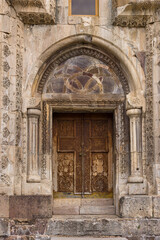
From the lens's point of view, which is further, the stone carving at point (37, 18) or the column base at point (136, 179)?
the stone carving at point (37, 18)

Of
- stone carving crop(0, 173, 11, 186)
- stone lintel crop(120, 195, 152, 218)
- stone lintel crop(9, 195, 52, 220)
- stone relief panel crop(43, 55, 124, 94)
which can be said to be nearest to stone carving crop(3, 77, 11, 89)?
stone relief panel crop(43, 55, 124, 94)

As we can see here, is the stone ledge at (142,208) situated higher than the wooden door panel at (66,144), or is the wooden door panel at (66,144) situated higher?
the wooden door panel at (66,144)

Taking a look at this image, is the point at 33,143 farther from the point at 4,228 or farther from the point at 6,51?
the point at 6,51

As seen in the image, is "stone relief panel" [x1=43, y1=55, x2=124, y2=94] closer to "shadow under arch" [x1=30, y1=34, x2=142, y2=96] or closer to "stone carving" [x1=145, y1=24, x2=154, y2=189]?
"shadow under arch" [x1=30, y1=34, x2=142, y2=96]

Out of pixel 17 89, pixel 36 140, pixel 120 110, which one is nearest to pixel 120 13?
pixel 120 110

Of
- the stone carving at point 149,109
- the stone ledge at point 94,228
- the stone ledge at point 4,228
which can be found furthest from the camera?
the stone carving at point 149,109

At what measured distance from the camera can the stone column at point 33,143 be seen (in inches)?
349

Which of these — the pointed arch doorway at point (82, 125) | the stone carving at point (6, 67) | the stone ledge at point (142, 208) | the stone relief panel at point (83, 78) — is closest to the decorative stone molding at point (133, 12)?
the pointed arch doorway at point (82, 125)

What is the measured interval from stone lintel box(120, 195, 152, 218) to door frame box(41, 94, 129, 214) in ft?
2.33

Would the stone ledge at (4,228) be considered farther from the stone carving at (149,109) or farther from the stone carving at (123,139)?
the stone carving at (149,109)

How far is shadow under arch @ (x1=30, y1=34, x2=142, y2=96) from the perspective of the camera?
911 centimetres

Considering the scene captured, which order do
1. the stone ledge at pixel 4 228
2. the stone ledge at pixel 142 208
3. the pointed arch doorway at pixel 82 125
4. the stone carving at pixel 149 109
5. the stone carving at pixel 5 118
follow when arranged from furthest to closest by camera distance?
the pointed arch doorway at pixel 82 125, the stone carving at pixel 149 109, the stone carving at pixel 5 118, the stone ledge at pixel 142 208, the stone ledge at pixel 4 228

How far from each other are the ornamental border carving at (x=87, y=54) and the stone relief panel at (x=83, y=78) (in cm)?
8

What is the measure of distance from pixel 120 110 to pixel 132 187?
175 centimetres
